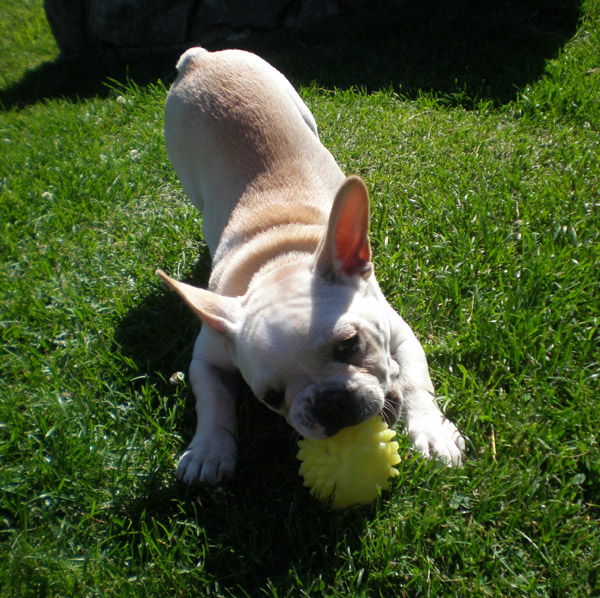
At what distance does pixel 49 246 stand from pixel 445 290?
383 centimetres

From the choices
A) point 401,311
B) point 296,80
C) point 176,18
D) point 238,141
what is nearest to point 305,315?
point 401,311

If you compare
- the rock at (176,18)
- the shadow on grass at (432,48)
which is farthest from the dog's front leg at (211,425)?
the rock at (176,18)

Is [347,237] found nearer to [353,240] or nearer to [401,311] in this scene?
[353,240]

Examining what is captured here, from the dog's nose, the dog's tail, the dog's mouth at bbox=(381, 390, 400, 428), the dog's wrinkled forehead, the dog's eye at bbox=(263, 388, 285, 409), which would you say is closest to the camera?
the dog's nose

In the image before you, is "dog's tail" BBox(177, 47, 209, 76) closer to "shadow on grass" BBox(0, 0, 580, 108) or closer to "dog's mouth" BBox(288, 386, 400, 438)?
"shadow on grass" BBox(0, 0, 580, 108)

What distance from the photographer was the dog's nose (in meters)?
2.63

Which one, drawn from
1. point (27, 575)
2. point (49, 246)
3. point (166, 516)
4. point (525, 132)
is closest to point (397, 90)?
point (525, 132)

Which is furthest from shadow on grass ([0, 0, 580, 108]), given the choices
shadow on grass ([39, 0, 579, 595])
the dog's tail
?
Answer: the dog's tail

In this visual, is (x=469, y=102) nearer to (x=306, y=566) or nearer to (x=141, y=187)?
(x=141, y=187)

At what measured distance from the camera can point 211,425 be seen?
3213 mm

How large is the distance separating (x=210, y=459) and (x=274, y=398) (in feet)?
1.74

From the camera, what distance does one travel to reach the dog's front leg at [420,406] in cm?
293

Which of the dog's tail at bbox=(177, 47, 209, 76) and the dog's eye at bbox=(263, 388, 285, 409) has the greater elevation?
the dog's tail at bbox=(177, 47, 209, 76)

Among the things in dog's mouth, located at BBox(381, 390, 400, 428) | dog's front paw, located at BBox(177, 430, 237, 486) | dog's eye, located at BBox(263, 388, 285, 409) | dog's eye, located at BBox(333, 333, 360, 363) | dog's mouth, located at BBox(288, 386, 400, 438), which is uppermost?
dog's eye, located at BBox(333, 333, 360, 363)
